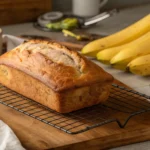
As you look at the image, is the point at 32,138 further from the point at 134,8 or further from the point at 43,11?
the point at 134,8

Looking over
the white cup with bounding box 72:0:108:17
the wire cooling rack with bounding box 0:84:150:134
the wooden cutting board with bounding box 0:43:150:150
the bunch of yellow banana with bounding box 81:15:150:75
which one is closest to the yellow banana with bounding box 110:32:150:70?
the bunch of yellow banana with bounding box 81:15:150:75

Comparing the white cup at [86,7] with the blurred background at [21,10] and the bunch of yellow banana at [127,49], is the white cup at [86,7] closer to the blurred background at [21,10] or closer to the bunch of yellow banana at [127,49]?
the blurred background at [21,10]

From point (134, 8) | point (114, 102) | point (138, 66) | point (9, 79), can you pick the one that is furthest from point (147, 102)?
point (134, 8)

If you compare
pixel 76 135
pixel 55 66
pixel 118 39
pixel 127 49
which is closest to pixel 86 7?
pixel 118 39

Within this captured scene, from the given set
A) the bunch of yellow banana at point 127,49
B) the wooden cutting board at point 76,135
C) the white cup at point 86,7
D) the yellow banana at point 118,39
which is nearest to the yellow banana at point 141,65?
the bunch of yellow banana at point 127,49

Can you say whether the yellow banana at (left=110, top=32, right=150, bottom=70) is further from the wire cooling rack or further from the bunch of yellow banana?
the wire cooling rack

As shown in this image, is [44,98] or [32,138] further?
[44,98]
